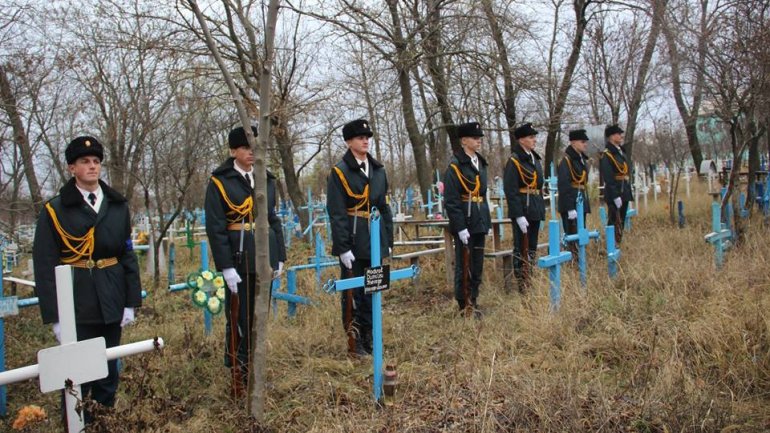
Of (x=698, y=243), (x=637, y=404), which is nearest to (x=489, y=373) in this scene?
(x=637, y=404)

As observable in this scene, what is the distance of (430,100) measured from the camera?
13922mm

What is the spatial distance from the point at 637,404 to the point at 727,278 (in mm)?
2442

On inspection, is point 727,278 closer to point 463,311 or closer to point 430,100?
point 463,311

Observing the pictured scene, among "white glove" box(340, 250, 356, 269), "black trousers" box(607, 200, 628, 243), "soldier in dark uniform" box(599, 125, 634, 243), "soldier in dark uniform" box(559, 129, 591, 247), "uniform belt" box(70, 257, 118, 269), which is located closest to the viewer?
"uniform belt" box(70, 257, 118, 269)

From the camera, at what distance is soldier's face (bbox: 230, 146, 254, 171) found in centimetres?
415

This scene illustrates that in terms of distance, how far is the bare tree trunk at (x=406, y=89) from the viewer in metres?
9.80

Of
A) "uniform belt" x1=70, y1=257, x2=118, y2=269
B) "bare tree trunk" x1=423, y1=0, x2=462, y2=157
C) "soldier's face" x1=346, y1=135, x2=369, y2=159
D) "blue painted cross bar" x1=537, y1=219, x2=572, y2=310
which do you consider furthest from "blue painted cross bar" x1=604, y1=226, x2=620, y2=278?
"uniform belt" x1=70, y1=257, x2=118, y2=269

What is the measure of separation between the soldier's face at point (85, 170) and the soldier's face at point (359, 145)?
6.36 ft

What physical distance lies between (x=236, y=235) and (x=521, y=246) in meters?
3.37

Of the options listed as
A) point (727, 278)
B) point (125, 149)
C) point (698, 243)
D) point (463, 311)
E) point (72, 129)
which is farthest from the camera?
point (72, 129)

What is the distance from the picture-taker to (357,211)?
15.9 feet

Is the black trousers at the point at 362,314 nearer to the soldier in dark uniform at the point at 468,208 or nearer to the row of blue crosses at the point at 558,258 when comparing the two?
the soldier in dark uniform at the point at 468,208

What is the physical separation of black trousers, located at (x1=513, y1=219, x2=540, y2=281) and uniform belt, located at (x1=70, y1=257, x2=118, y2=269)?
13.1ft

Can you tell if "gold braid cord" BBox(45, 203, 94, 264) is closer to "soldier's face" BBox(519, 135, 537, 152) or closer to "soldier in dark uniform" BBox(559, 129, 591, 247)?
"soldier's face" BBox(519, 135, 537, 152)
